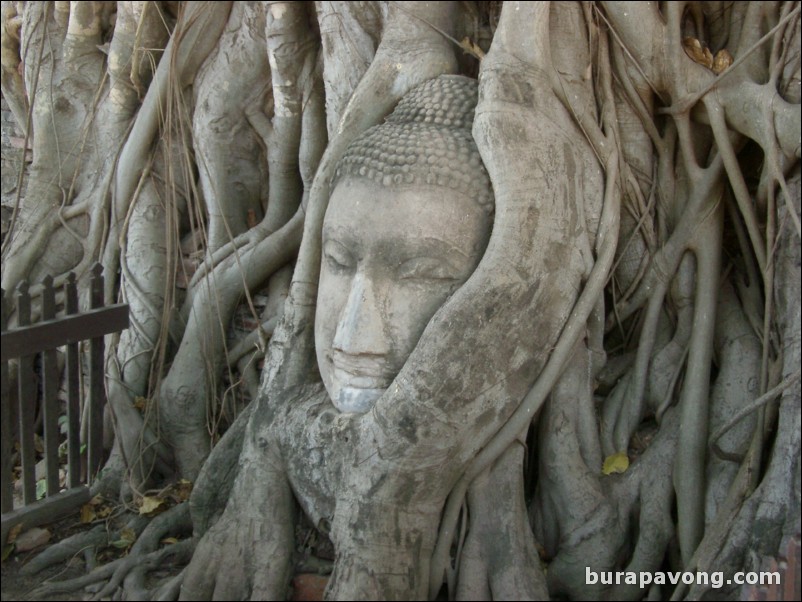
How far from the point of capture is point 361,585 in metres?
2.63

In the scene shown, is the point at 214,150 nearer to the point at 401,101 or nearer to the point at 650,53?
the point at 401,101

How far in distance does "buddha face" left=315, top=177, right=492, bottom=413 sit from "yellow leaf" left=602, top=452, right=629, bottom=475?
79cm

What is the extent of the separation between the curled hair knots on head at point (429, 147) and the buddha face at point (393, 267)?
37mm

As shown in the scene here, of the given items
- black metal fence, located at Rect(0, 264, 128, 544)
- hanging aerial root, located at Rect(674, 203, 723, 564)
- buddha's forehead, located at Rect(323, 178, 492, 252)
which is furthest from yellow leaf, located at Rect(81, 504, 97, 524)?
hanging aerial root, located at Rect(674, 203, 723, 564)

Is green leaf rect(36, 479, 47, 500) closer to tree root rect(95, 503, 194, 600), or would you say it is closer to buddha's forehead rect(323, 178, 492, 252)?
tree root rect(95, 503, 194, 600)

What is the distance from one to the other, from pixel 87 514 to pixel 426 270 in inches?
71.1

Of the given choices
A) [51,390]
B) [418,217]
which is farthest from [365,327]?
[51,390]

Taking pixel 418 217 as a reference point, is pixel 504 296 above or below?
below

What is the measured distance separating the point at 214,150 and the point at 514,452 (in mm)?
2097

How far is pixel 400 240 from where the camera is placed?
2809mm

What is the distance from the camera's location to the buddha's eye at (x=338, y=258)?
2.94 metres

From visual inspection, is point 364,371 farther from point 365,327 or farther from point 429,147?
point 429,147

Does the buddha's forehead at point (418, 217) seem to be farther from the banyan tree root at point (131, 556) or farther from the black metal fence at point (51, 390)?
the banyan tree root at point (131, 556)

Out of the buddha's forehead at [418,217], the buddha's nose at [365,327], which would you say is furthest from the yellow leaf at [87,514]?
the buddha's forehead at [418,217]
